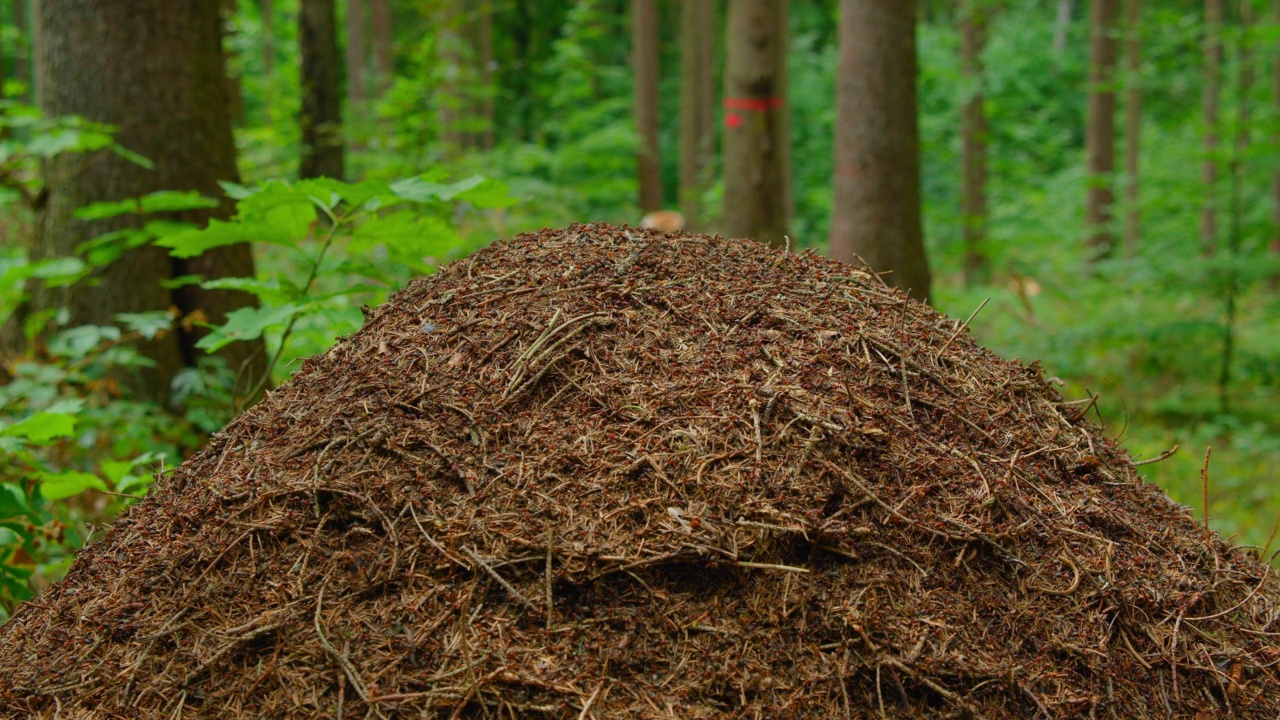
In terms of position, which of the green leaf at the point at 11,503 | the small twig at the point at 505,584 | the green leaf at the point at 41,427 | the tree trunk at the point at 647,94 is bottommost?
the green leaf at the point at 11,503

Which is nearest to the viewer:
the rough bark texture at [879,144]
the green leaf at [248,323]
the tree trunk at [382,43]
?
the green leaf at [248,323]

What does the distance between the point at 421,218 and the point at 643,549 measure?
181 cm

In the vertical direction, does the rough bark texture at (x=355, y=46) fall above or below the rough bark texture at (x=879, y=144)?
above

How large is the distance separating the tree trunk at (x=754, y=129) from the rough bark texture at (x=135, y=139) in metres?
4.47

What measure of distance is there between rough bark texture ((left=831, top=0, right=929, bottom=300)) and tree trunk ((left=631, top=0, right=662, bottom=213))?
8.15m

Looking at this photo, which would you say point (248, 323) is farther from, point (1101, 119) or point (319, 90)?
point (1101, 119)

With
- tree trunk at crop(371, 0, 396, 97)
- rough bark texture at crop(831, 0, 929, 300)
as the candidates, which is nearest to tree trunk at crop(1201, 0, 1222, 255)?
rough bark texture at crop(831, 0, 929, 300)

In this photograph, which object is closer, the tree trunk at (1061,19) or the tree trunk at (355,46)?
the tree trunk at (355,46)

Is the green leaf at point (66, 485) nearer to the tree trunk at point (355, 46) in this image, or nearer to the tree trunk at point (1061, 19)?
the tree trunk at point (355, 46)

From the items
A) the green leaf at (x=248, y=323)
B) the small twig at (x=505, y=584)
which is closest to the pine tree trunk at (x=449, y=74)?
the green leaf at (x=248, y=323)

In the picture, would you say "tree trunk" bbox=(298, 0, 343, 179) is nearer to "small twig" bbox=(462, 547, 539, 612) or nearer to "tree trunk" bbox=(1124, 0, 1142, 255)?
"small twig" bbox=(462, 547, 539, 612)

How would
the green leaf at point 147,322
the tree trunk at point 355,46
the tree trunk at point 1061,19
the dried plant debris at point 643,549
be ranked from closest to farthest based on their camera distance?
the dried plant debris at point 643,549, the green leaf at point 147,322, the tree trunk at point 355,46, the tree trunk at point 1061,19

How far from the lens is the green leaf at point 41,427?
2.57 meters

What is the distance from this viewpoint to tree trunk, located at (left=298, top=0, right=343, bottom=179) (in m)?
10.1
